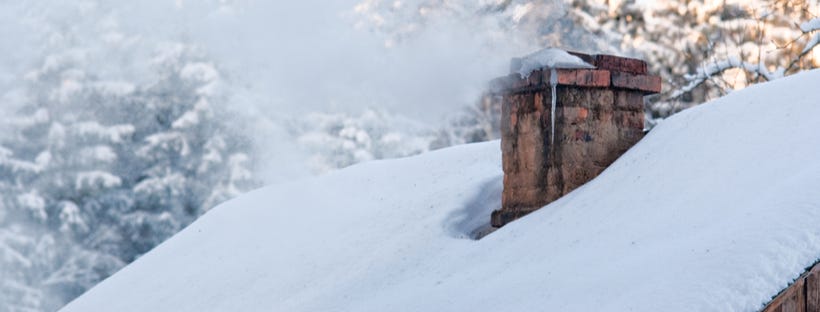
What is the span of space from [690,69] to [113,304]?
10.9 metres

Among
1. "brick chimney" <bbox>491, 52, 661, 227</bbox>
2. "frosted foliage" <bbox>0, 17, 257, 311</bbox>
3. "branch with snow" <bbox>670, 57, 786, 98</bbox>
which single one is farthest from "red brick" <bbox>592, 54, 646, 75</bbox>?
"frosted foliage" <bbox>0, 17, 257, 311</bbox>

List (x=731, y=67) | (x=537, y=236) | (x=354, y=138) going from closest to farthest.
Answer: (x=537, y=236) < (x=731, y=67) < (x=354, y=138)

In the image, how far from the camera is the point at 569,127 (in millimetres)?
6668

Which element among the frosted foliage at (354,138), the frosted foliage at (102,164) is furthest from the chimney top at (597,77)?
the frosted foliage at (102,164)

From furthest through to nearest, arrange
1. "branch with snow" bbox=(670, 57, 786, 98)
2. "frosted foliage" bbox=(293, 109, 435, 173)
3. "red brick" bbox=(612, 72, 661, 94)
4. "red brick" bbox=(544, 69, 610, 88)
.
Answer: "frosted foliage" bbox=(293, 109, 435, 173), "branch with snow" bbox=(670, 57, 786, 98), "red brick" bbox=(612, 72, 661, 94), "red brick" bbox=(544, 69, 610, 88)

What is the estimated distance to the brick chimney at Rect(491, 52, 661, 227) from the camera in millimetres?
6676

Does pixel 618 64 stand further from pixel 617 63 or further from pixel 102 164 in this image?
pixel 102 164

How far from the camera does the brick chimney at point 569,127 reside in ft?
21.9

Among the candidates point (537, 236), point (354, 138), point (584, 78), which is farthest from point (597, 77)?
point (354, 138)

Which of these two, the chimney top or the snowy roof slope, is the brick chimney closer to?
the chimney top

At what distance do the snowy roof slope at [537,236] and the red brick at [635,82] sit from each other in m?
0.26

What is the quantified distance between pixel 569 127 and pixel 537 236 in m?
0.88

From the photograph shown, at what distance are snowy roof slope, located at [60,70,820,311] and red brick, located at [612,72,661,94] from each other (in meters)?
0.26

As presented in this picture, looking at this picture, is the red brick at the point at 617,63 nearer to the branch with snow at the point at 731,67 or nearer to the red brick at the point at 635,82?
the red brick at the point at 635,82
